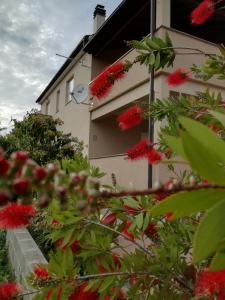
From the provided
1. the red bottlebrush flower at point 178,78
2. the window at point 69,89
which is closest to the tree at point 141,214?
the red bottlebrush flower at point 178,78

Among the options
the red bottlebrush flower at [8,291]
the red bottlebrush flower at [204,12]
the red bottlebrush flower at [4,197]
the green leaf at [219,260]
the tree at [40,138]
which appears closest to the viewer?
the red bottlebrush flower at [4,197]

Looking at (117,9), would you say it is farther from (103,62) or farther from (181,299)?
(181,299)

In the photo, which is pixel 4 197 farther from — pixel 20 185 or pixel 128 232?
pixel 128 232

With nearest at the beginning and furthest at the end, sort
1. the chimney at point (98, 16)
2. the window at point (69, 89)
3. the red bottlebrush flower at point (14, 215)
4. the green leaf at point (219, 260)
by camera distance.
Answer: the green leaf at point (219, 260) → the red bottlebrush flower at point (14, 215) → the chimney at point (98, 16) → the window at point (69, 89)

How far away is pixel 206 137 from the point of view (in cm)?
52

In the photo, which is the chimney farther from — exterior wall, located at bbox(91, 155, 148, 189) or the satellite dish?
exterior wall, located at bbox(91, 155, 148, 189)

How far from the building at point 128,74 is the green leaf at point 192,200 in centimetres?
580

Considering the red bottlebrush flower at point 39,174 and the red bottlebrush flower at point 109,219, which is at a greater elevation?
the red bottlebrush flower at point 39,174

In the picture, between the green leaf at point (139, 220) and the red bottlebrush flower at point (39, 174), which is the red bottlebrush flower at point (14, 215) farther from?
the red bottlebrush flower at point (39, 174)

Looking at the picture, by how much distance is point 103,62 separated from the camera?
481 inches

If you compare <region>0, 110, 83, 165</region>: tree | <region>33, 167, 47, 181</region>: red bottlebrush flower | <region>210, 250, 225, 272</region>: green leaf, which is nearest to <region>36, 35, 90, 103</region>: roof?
<region>0, 110, 83, 165</region>: tree

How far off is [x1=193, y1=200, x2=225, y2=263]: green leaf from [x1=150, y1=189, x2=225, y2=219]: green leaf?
0.02 metres

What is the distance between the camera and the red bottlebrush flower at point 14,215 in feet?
3.43

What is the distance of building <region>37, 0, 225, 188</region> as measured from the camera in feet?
25.9
